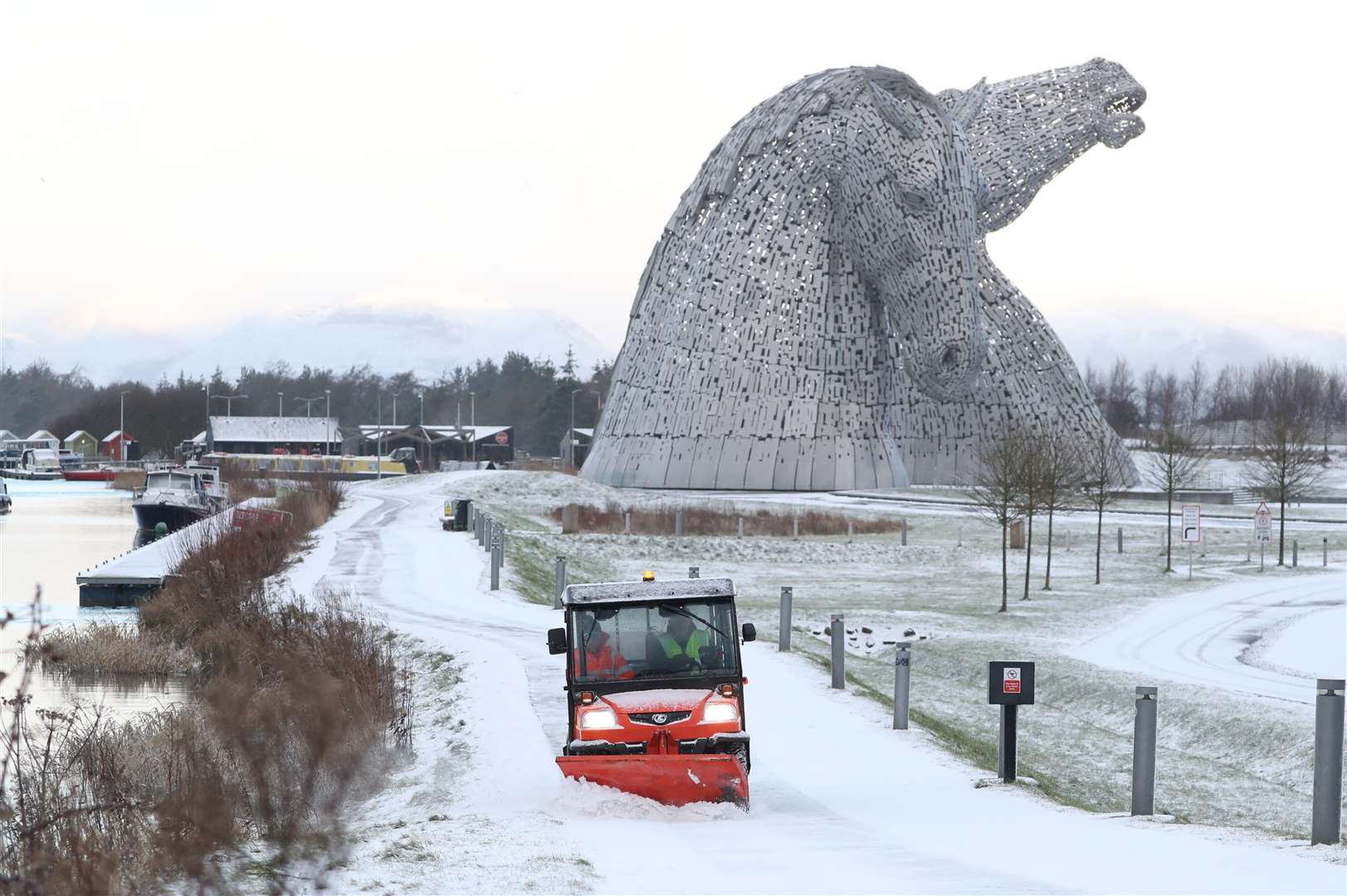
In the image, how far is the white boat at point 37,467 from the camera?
105688 mm

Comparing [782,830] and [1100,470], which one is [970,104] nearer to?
[1100,470]

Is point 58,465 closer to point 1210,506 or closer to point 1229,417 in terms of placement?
point 1210,506

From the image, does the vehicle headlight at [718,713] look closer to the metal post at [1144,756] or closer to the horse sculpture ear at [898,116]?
the metal post at [1144,756]

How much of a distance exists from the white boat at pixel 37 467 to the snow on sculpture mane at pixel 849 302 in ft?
194

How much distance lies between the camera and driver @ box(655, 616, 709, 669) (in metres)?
9.95

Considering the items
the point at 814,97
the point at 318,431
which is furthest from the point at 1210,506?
the point at 318,431

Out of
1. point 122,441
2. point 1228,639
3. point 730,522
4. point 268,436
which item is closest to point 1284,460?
point 730,522

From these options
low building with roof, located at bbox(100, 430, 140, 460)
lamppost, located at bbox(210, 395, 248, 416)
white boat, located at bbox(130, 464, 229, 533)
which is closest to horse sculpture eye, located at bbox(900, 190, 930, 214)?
white boat, located at bbox(130, 464, 229, 533)

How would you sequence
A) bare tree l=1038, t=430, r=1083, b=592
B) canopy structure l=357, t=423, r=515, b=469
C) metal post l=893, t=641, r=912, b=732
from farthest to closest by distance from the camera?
canopy structure l=357, t=423, r=515, b=469
bare tree l=1038, t=430, r=1083, b=592
metal post l=893, t=641, r=912, b=732

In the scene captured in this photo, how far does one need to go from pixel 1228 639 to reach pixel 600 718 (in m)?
15.8

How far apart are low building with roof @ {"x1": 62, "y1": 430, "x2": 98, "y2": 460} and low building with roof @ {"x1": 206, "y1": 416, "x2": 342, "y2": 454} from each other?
59.1ft

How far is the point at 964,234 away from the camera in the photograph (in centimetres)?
5441

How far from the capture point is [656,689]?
32.6 feet

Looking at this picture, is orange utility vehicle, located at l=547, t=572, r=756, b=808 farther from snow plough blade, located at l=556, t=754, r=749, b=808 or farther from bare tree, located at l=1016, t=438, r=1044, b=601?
bare tree, located at l=1016, t=438, r=1044, b=601
